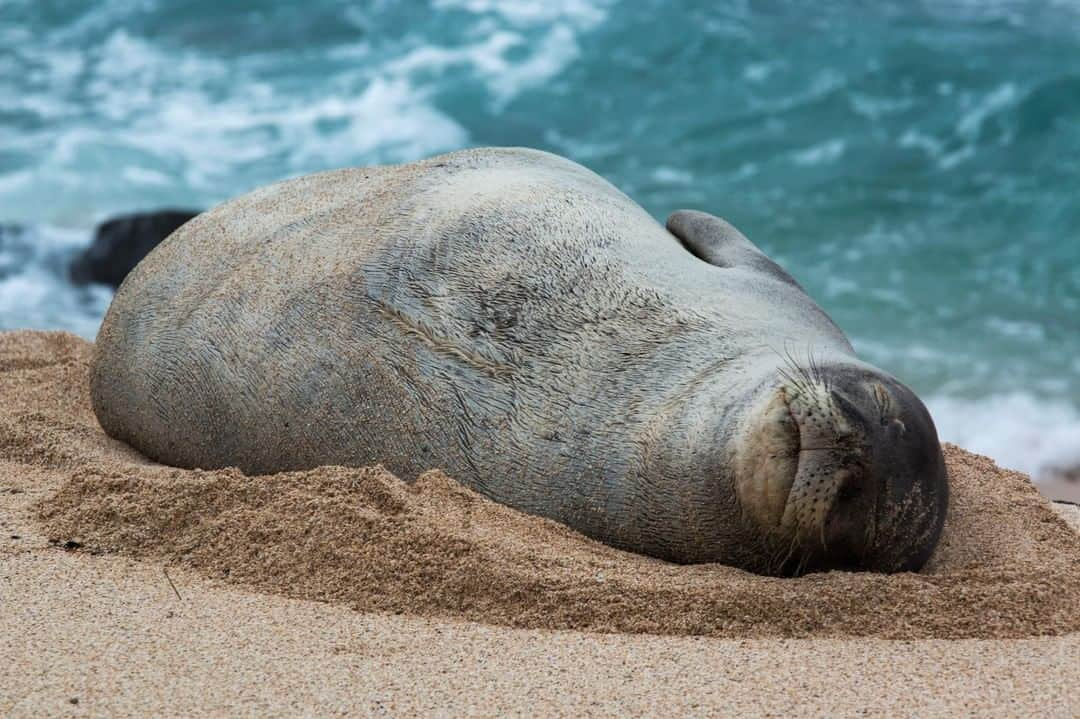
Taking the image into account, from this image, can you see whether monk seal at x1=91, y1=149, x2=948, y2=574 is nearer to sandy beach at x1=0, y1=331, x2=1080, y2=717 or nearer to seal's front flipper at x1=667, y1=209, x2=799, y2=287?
seal's front flipper at x1=667, y1=209, x2=799, y2=287

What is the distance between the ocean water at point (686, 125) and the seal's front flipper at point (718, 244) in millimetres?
3457

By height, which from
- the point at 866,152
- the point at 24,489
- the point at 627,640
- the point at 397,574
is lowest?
the point at 24,489

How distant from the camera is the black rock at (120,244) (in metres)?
9.83

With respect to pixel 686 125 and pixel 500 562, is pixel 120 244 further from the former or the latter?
pixel 500 562

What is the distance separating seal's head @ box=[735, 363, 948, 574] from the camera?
10.8 ft

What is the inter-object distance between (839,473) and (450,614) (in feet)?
3.19

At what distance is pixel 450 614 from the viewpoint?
→ 331 centimetres

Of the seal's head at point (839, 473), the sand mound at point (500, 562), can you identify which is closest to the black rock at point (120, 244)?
the sand mound at point (500, 562)

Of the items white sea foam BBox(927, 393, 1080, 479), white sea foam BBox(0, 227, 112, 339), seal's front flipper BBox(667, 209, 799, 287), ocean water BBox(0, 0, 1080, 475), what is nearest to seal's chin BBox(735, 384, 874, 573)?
seal's front flipper BBox(667, 209, 799, 287)

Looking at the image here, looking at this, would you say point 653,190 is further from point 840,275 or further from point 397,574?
point 397,574

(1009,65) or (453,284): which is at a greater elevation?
(1009,65)

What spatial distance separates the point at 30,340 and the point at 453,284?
263 centimetres

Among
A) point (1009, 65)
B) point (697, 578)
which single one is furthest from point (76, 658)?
point (1009, 65)

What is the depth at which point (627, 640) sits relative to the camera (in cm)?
316
